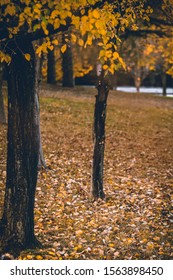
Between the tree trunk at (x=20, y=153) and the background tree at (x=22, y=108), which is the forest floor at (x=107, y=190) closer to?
the tree trunk at (x=20, y=153)

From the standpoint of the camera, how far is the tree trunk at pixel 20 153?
7332mm

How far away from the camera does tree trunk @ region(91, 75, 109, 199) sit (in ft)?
34.6

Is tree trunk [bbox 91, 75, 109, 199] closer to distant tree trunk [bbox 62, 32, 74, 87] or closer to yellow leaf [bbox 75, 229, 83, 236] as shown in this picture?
yellow leaf [bbox 75, 229, 83, 236]

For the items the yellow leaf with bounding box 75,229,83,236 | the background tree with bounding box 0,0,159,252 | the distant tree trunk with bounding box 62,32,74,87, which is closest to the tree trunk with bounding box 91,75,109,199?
the yellow leaf with bounding box 75,229,83,236

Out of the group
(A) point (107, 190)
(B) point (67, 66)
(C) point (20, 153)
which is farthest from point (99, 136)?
(B) point (67, 66)

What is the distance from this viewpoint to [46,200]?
1098 centimetres

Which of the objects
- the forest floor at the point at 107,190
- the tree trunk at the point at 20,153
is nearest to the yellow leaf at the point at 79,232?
the forest floor at the point at 107,190

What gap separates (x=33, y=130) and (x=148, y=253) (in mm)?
3504

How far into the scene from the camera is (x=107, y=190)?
12.2m

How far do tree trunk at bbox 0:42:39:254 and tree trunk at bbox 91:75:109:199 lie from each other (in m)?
3.23

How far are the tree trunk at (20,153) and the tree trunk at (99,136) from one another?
127 inches

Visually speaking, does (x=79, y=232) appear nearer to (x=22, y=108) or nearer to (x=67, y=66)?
(x=22, y=108)

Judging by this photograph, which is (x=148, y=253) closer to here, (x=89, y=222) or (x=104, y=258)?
(x=104, y=258)
